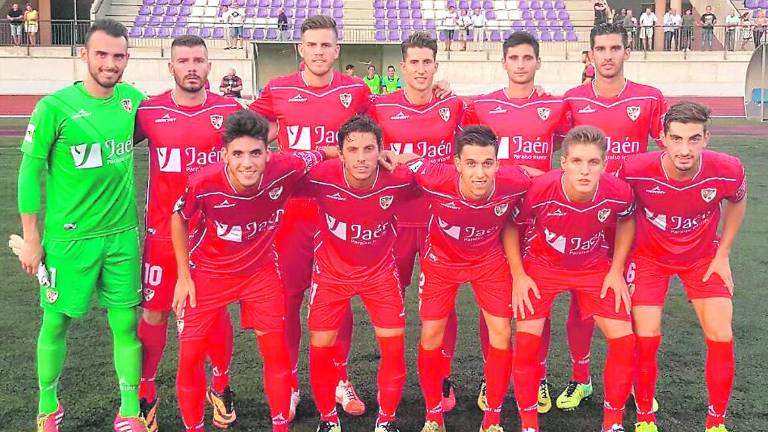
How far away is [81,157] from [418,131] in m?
1.94

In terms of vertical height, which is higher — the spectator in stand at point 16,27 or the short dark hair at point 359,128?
the spectator in stand at point 16,27

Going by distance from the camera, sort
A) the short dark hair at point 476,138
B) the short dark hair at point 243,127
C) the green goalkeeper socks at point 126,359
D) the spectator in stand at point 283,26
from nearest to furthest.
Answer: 1. the short dark hair at point 243,127
2. the short dark hair at point 476,138
3. the green goalkeeper socks at point 126,359
4. the spectator in stand at point 283,26

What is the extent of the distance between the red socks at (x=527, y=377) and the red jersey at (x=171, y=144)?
6.60 feet

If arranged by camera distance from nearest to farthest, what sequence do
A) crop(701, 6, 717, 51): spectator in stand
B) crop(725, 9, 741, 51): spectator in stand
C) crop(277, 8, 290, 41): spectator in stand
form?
crop(725, 9, 741, 51): spectator in stand → crop(701, 6, 717, 51): spectator in stand → crop(277, 8, 290, 41): spectator in stand

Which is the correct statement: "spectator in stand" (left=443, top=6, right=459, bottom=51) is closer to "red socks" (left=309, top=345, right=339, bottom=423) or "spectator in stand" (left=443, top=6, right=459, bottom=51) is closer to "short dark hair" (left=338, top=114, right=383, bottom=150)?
"short dark hair" (left=338, top=114, right=383, bottom=150)

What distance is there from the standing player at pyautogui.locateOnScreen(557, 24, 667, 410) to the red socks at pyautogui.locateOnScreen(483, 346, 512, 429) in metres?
0.64

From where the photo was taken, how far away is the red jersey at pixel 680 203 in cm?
389

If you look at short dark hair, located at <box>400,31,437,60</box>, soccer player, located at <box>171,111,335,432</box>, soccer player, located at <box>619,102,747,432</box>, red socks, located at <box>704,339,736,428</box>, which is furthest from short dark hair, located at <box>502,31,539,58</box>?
red socks, located at <box>704,339,736,428</box>

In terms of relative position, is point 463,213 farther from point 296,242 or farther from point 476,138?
point 296,242

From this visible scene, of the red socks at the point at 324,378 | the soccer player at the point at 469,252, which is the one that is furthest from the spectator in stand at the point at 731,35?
the red socks at the point at 324,378

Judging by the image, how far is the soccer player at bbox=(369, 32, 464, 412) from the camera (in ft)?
14.6

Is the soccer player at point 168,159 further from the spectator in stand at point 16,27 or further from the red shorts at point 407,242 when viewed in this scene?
the spectator in stand at point 16,27

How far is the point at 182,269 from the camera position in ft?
12.6

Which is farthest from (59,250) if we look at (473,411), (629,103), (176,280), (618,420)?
(629,103)
